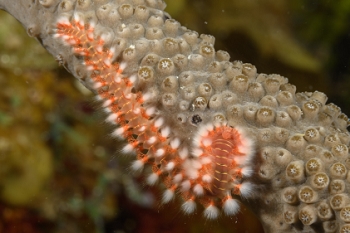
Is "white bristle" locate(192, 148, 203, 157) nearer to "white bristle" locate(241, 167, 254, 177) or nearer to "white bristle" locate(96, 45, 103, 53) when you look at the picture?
"white bristle" locate(241, 167, 254, 177)

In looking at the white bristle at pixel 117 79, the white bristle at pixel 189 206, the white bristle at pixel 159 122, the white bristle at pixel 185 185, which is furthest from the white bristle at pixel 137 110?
the white bristle at pixel 189 206

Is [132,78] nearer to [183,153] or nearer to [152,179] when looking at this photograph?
[183,153]

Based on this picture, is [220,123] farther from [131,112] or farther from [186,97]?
[131,112]

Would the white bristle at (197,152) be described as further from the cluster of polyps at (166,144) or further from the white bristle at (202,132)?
the white bristle at (202,132)

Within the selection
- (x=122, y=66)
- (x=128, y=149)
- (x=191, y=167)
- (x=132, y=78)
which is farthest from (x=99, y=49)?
(x=191, y=167)

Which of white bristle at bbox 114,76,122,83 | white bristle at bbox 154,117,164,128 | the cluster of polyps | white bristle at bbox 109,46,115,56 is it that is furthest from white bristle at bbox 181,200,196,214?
white bristle at bbox 109,46,115,56

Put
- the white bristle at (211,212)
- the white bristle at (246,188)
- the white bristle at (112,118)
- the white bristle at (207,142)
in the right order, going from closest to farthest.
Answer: the white bristle at (207,142) < the white bristle at (246,188) < the white bristle at (211,212) < the white bristle at (112,118)

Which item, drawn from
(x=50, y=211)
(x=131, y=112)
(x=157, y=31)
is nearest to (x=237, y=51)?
(x=157, y=31)
